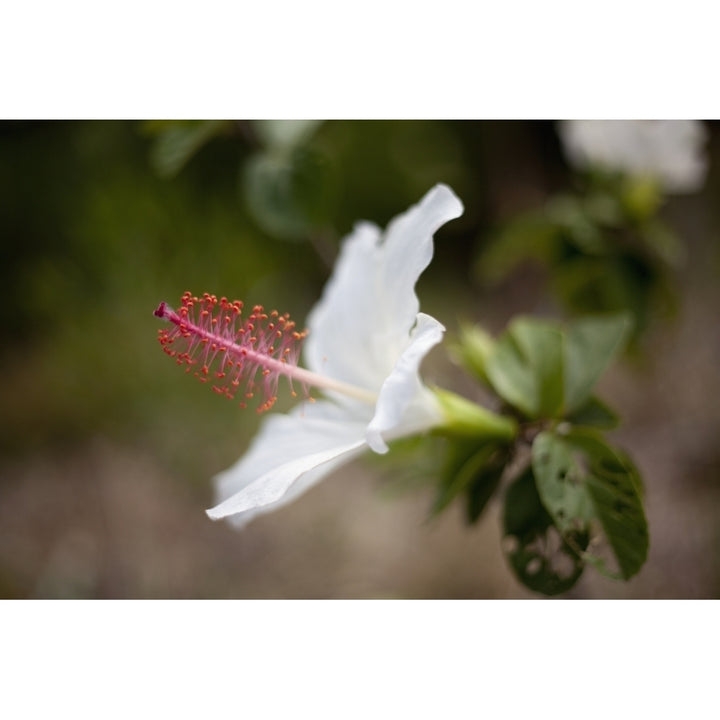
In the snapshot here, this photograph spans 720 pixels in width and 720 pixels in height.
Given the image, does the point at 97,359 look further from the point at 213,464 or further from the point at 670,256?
the point at 670,256

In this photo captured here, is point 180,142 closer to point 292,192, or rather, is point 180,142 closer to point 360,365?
point 292,192

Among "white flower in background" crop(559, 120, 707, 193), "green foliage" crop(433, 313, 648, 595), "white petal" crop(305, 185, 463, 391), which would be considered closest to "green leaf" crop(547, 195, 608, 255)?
"white flower in background" crop(559, 120, 707, 193)

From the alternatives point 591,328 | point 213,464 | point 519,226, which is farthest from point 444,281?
point 591,328

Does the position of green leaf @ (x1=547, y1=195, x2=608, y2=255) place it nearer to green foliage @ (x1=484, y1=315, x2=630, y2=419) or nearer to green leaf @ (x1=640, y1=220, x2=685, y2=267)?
green leaf @ (x1=640, y1=220, x2=685, y2=267)

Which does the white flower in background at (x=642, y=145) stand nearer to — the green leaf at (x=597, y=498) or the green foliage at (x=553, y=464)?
the green foliage at (x=553, y=464)

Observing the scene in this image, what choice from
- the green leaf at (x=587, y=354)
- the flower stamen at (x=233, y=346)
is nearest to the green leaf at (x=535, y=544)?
the green leaf at (x=587, y=354)

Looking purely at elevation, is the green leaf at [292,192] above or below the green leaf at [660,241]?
above
